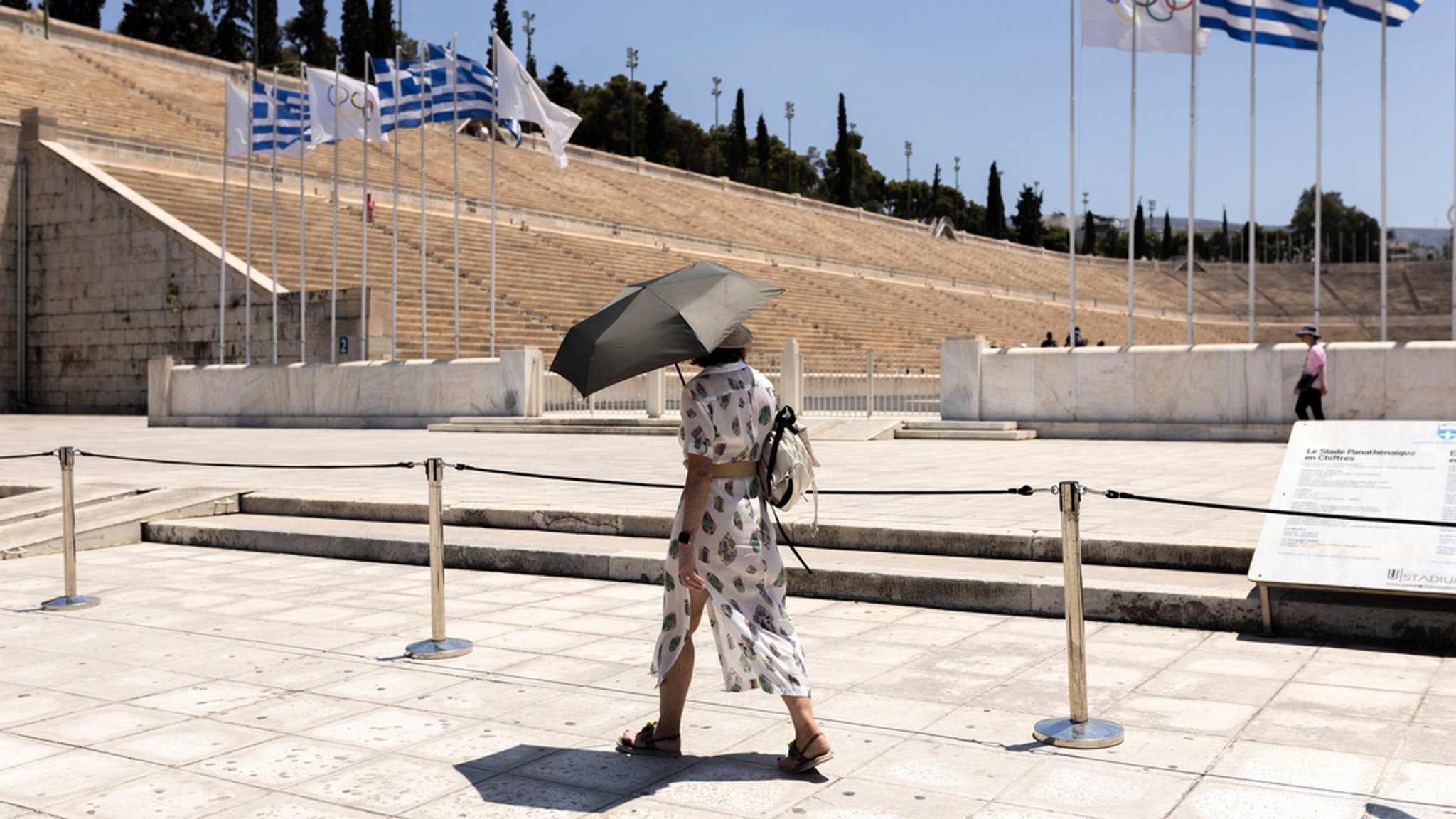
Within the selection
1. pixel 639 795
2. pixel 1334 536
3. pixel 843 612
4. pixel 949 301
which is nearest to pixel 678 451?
pixel 843 612

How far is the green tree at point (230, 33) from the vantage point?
218ft

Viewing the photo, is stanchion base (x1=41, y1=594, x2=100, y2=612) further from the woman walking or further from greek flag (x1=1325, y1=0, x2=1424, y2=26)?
greek flag (x1=1325, y1=0, x2=1424, y2=26)

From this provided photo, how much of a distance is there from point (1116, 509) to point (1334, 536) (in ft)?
10.2

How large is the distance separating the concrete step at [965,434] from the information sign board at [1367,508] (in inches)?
433

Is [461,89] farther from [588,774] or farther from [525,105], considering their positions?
[588,774]

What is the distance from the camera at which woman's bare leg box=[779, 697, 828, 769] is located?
4.17 meters

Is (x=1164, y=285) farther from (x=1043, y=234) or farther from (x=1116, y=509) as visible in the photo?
(x=1116, y=509)

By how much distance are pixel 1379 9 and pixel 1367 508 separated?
44.2ft

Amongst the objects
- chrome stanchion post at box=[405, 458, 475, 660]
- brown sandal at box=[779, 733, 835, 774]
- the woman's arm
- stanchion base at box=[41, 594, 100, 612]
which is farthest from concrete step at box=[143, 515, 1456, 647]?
brown sandal at box=[779, 733, 835, 774]

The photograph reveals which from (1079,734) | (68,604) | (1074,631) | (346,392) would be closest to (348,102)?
(346,392)

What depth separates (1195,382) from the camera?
1694cm

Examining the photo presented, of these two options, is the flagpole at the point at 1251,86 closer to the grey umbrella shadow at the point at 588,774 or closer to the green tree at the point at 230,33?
the grey umbrella shadow at the point at 588,774

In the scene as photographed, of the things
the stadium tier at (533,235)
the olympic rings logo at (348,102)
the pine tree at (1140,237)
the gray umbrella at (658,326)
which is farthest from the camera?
the pine tree at (1140,237)

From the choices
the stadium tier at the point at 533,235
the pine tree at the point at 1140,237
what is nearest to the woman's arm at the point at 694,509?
the stadium tier at the point at 533,235
